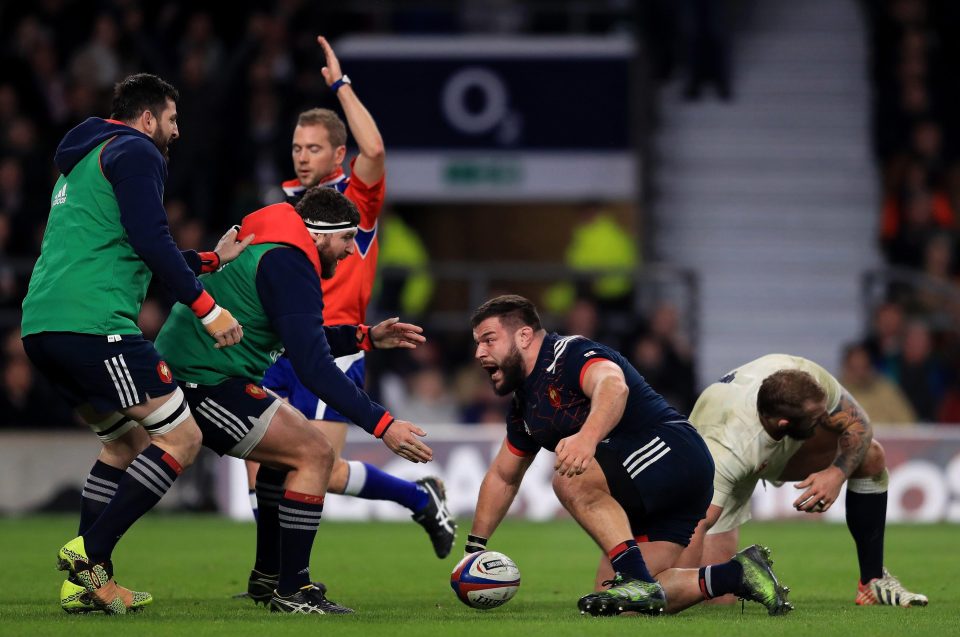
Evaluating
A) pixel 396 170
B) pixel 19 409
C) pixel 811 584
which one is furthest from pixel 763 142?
pixel 811 584

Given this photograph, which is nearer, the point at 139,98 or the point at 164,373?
the point at 164,373

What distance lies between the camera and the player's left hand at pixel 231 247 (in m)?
7.49

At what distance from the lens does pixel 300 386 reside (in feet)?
29.1

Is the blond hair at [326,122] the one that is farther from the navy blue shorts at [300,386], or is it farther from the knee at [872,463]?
the knee at [872,463]

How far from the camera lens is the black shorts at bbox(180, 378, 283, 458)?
7.38 m

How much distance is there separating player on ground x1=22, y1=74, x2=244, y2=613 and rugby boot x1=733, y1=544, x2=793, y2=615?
7.61ft

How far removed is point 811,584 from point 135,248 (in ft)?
13.8

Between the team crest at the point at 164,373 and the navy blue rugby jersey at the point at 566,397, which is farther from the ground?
the team crest at the point at 164,373

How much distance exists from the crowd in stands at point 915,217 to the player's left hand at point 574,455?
8334 millimetres

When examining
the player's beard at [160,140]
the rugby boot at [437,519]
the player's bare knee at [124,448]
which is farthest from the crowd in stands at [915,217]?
the player's beard at [160,140]

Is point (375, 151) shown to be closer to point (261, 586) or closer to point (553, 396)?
point (553, 396)

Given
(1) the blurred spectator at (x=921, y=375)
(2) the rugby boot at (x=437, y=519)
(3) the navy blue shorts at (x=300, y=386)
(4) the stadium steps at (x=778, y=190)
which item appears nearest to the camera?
(3) the navy blue shorts at (x=300, y=386)

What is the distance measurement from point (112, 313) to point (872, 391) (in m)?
→ 9.25

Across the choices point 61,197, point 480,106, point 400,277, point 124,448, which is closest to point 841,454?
point 124,448
